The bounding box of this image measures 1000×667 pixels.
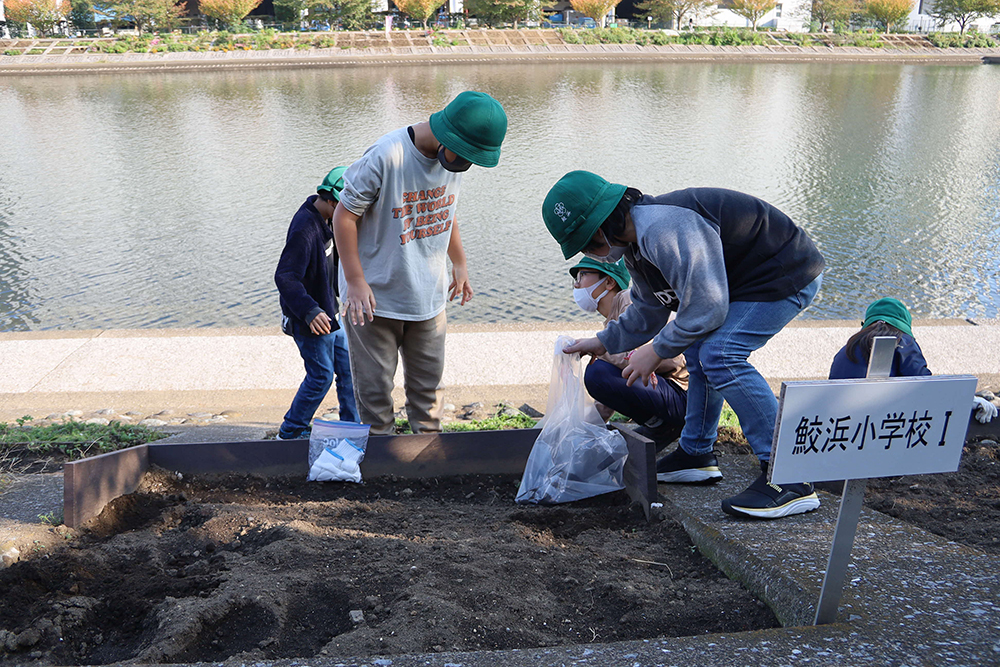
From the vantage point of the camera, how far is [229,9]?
166 feet

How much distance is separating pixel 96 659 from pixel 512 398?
3.26 metres

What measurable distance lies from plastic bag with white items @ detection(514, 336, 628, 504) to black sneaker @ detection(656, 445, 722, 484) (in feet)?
0.63

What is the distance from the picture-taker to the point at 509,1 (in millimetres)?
49219

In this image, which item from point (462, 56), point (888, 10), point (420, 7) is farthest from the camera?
point (888, 10)

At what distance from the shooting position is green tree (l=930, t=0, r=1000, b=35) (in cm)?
5450

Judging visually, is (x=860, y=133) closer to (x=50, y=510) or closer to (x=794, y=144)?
(x=794, y=144)

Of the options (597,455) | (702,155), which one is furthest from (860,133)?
(597,455)

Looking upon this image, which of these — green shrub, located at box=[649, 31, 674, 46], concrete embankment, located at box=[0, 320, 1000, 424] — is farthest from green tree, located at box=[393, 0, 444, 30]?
concrete embankment, located at box=[0, 320, 1000, 424]

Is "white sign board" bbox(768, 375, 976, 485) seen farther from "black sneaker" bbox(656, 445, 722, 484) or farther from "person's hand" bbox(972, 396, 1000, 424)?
"person's hand" bbox(972, 396, 1000, 424)

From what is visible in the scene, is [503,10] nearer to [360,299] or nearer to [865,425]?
[360,299]

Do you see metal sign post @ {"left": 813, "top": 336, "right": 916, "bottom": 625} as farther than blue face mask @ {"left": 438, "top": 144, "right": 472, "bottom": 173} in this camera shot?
No

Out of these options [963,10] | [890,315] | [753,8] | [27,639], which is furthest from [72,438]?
[963,10]

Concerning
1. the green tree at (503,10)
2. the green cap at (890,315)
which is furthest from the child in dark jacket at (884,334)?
the green tree at (503,10)

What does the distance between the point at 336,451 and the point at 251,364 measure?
2678mm
